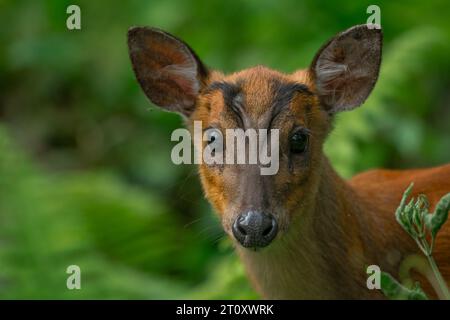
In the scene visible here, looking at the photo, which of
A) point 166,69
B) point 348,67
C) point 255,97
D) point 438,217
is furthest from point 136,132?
point 438,217

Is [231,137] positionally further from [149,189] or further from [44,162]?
[44,162]

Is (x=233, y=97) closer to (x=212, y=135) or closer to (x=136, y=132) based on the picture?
(x=212, y=135)

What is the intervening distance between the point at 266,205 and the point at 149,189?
538cm

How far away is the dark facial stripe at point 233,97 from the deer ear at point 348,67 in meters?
0.53

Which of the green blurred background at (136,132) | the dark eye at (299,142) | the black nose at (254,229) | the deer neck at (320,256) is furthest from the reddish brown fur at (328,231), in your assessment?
the green blurred background at (136,132)

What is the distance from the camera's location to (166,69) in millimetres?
6387

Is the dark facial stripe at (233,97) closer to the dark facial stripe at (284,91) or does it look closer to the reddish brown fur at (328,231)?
the reddish brown fur at (328,231)

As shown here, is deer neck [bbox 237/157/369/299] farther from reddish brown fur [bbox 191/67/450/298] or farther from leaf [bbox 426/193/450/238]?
leaf [bbox 426/193/450/238]

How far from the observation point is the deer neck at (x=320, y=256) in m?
6.08

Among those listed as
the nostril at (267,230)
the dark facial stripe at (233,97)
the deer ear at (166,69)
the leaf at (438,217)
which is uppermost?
the deer ear at (166,69)

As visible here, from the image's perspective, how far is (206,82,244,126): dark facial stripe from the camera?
563 cm

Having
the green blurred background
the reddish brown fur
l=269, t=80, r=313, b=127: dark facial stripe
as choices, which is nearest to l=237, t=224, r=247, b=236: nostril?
the reddish brown fur

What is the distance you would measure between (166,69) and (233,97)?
777 mm
